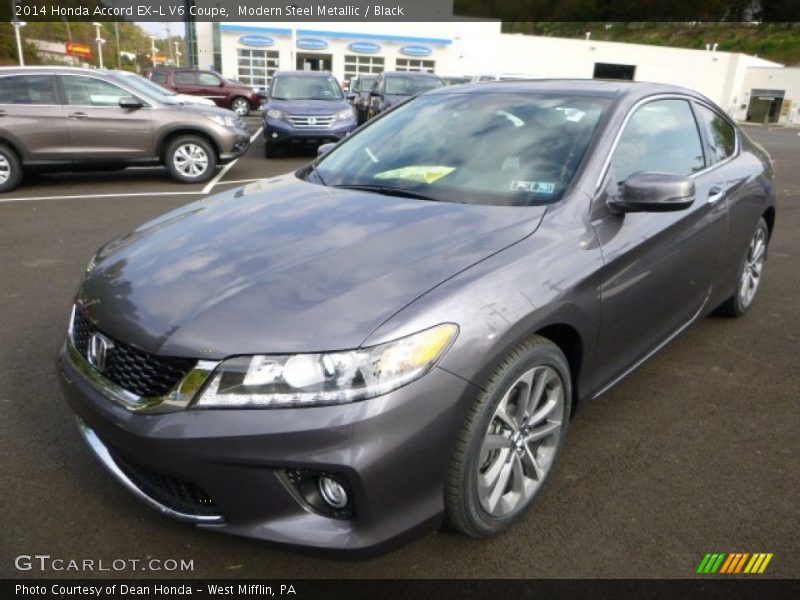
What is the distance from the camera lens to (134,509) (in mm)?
2400

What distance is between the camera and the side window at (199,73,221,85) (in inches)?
845

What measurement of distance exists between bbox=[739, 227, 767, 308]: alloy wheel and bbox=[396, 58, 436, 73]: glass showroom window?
41.1m

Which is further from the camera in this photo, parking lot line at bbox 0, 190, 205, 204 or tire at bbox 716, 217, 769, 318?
parking lot line at bbox 0, 190, 205, 204

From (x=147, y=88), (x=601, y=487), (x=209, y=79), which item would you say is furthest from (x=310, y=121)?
(x=209, y=79)

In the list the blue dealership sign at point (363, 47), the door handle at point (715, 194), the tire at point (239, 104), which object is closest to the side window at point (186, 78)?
the tire at point (239, 104)

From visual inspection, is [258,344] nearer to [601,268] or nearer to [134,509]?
[134,509]

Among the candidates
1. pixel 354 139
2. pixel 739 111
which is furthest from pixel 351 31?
pixel 354 139

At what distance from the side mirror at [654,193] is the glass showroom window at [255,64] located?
41238 millimetres

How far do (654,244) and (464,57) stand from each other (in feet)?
146

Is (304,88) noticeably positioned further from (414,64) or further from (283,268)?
(414,64)

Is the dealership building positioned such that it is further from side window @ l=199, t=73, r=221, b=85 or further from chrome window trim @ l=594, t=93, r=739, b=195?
chrome window trim @ l=594, t=93, r=739, b=195

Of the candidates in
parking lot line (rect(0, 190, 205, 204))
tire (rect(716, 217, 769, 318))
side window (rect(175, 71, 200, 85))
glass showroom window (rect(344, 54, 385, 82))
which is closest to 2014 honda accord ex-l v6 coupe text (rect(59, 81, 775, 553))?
tire (rect(716, 217, 769, 318))

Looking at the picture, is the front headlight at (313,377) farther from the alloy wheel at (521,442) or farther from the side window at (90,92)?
the side window at (90,92)

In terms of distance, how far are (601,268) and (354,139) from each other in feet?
5.76
